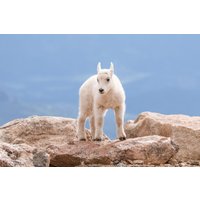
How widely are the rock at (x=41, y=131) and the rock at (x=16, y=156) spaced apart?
619cm

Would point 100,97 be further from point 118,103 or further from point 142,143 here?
point 142,143

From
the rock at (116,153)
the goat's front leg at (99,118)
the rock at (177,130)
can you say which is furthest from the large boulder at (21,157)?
the rock at (177,130)

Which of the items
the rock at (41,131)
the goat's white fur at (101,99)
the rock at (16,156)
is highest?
the rock at (41,131)

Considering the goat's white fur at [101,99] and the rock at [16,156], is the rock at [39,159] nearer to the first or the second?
the rock at [16,156]

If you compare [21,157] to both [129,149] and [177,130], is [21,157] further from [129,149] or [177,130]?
[177,130]

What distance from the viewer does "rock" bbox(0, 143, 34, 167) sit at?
36.6 ft

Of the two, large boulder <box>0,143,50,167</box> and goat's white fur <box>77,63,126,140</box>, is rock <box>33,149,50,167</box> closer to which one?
large boulder <box>0,143,50,167</box>

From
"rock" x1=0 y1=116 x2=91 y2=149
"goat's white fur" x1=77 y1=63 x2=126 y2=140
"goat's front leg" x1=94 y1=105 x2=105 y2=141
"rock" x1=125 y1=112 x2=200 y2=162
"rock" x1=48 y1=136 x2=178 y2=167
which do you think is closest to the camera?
"goat's white fur" x1=77 y1=63 x2=126 y2=140

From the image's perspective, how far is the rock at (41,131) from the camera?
18250mm

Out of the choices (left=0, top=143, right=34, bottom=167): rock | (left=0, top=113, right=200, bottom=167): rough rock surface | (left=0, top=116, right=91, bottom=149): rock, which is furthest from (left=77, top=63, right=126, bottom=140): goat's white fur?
(left=0, top=116, right=91, bottom=149): rock

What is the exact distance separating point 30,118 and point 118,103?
21.5 ft

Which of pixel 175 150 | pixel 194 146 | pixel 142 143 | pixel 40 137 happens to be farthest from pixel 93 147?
pixel 40 137

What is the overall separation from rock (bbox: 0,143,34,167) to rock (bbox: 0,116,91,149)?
244 inches

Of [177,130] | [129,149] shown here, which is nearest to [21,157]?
[129,149]
